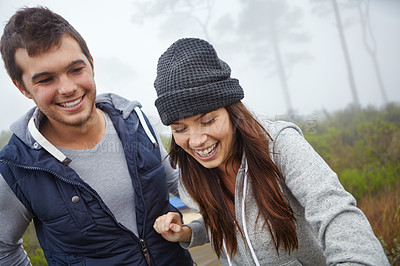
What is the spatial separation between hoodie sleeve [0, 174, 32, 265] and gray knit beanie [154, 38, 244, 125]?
84 centimetres

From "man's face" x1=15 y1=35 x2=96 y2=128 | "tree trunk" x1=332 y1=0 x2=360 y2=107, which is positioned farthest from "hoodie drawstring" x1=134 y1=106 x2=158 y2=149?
"tree trunk" x1=332 y1=0 x2=360 y2=107

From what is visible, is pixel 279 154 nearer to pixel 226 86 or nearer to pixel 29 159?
pixel 226 86

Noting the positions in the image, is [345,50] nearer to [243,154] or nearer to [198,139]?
[243,154]

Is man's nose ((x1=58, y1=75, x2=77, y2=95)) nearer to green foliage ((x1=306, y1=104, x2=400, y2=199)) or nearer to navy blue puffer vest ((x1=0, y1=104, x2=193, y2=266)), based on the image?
navy blue puffer vest ((x1=0, y1=104, x2=193, y2=266))

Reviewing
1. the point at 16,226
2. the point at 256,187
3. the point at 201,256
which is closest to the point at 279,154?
the point at 256,187

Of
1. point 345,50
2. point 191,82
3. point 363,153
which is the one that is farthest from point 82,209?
point 345,50

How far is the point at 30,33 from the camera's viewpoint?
140 centimetres

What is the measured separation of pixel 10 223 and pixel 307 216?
1391 millimetres

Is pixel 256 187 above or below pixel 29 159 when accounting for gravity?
below

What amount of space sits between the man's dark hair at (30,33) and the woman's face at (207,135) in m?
0.81

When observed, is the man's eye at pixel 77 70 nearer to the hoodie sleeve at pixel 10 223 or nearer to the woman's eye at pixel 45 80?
the woman's eye at pixel 45 80

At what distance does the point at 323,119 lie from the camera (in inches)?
197

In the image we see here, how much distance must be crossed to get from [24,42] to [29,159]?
0.60m

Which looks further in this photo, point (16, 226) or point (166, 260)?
point (166, 260)
